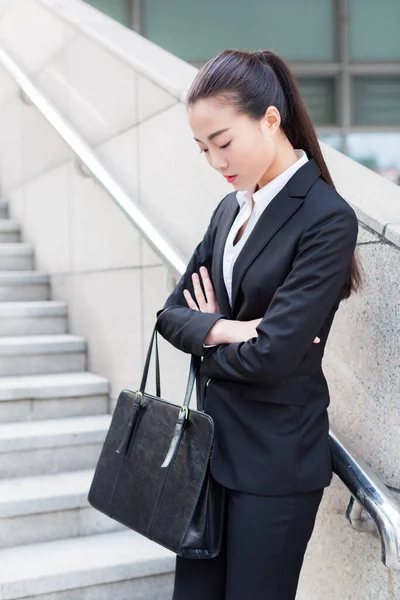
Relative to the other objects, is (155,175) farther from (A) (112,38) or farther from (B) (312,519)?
(B) (312,519)

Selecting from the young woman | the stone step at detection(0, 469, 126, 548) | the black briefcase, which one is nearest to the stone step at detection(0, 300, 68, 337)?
the stone step at detection(0, 469, 126, 548)

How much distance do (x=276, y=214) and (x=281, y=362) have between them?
1.12ft

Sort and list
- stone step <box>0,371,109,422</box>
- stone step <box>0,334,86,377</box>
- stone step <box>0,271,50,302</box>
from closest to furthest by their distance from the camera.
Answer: stone step <box>0,371,109,422</box> < stone step <box>0,334,86,377</box> < stone step <box>0,271,50,302</box>

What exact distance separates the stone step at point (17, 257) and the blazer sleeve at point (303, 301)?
376 centimetres

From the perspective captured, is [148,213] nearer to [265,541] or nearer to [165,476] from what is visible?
[165,476]

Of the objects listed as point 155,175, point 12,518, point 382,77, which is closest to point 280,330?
point 12,518

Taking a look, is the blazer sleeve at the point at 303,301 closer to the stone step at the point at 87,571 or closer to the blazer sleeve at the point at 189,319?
the blazer sleeve at the point at 189,319

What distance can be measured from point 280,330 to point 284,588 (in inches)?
24.0

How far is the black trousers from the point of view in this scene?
1792 millimetres

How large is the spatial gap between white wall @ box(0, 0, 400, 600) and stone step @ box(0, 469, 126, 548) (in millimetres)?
628

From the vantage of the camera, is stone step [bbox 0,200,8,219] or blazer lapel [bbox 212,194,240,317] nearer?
blazer lapel [bbox 212,194,240,317]

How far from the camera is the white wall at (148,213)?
2.25 meters

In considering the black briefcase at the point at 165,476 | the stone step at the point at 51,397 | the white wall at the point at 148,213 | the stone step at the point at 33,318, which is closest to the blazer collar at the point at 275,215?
the black briefcase at the point at 165,476

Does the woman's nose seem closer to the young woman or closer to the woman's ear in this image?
the young woman
